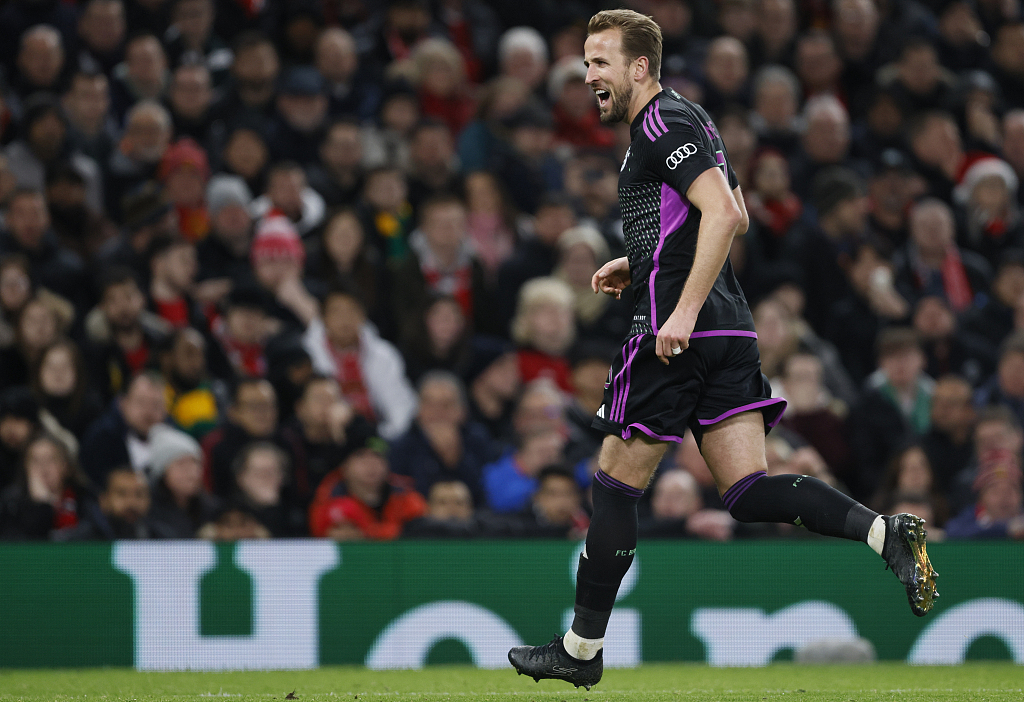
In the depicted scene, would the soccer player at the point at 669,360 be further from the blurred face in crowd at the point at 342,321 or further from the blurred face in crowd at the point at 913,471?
the blurred face in crowd at the point at 342,321

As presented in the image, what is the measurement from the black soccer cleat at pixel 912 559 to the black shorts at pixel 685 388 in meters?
0.49

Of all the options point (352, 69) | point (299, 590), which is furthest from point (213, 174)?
point (299, 590)

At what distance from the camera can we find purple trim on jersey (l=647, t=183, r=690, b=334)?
12.6ft

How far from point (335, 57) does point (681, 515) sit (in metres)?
4.60

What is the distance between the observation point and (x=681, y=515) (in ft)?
23.7

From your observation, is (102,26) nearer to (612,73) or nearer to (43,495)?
(43,495)

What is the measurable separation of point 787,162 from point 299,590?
5.57 metres

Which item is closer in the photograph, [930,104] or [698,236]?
[698,236]

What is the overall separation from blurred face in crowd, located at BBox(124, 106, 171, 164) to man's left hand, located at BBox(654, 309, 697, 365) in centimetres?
597

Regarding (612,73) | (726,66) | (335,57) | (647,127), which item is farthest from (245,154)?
(647,127)

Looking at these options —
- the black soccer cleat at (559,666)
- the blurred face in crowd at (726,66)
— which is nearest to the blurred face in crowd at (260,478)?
the black soccer cleat at (559,666)

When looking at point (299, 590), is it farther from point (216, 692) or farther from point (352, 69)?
point (352, 69)

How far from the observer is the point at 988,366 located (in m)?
8.92

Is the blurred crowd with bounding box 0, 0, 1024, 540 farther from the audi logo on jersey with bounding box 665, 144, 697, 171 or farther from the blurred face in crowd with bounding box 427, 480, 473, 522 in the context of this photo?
the audi logo on jersey with bounding box 665, 144, 697, 171
